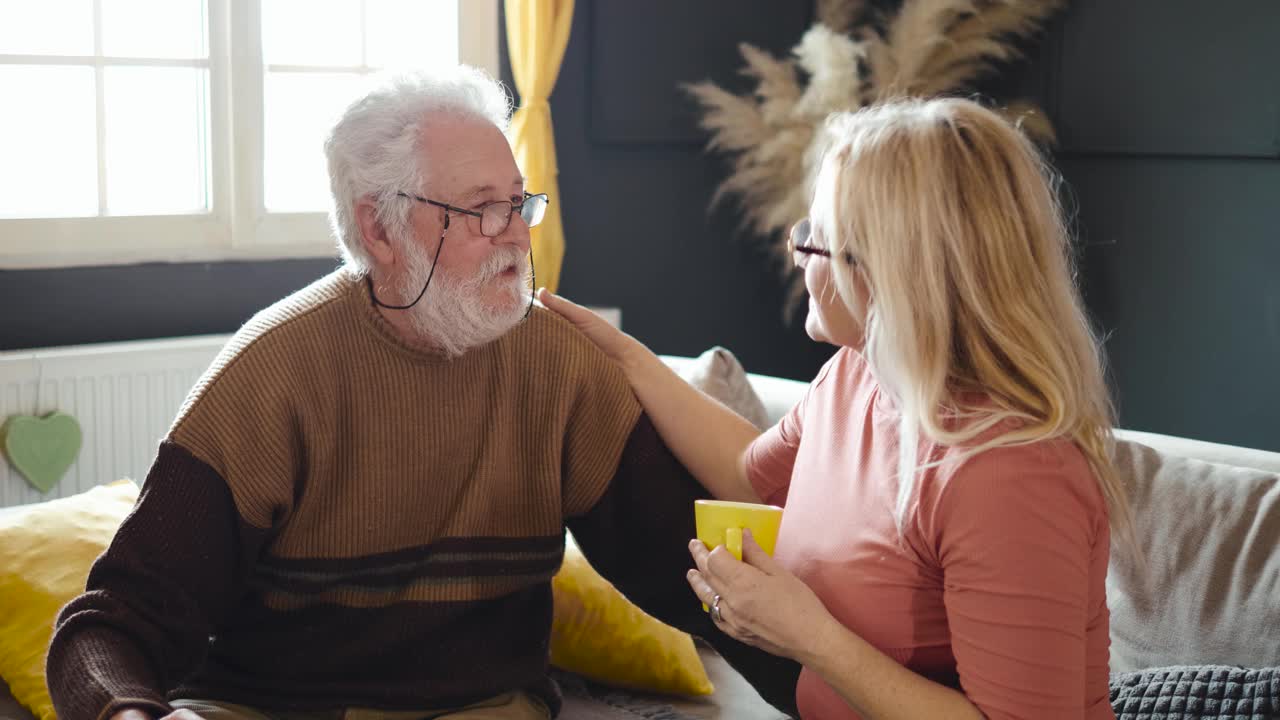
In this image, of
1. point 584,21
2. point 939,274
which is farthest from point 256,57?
point 939,274

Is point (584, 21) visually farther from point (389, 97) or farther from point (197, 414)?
point (197, 414)

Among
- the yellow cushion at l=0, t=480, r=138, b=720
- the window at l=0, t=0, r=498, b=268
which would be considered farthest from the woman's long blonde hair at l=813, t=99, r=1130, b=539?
the window at l=0, t=0, r=498, b=268

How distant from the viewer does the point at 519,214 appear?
5.78 ft

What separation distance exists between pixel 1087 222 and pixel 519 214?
3.01 m

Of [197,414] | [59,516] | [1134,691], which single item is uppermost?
[197,414]

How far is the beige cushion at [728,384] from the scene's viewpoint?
2.46m

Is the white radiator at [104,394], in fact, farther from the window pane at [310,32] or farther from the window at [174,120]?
the window pane at [310,32]

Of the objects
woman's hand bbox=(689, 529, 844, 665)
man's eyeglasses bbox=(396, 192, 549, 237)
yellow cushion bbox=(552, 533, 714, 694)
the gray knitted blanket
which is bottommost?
yellow cushion bbox=(552, 533, 714, 694)

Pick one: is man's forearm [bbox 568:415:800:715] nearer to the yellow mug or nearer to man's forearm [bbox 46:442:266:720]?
the yellow mug

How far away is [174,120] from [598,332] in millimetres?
1916

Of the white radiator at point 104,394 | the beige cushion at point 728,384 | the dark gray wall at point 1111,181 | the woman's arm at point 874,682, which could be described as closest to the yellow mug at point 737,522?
the woman's arm at point 874,682

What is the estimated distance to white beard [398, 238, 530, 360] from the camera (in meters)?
1.72

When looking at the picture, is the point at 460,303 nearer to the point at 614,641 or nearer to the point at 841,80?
the point at 614,641

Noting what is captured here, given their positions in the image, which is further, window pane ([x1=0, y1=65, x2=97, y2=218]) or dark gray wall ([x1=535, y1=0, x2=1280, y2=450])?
dark gray wall ([x1=535, y1=0, x2=1280, y2=450])
